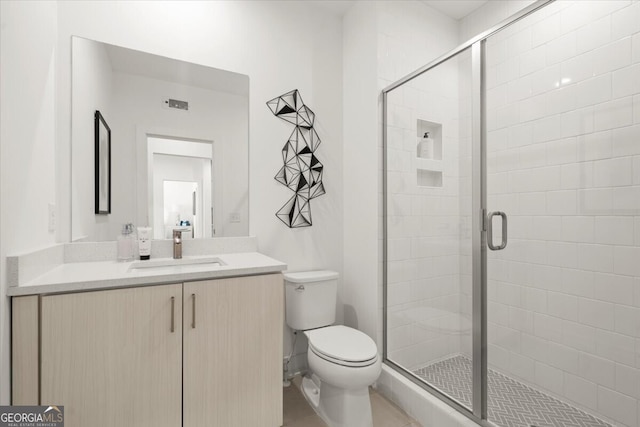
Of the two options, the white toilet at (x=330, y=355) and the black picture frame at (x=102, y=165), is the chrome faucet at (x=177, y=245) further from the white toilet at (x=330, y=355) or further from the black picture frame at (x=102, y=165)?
the white toilet at (x=330, y=355)

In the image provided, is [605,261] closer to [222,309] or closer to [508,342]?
[508,342]

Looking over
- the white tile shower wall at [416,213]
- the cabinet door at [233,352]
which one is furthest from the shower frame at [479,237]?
the cabinet door at [233,352]

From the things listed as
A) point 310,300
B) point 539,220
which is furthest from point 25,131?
point 539,220

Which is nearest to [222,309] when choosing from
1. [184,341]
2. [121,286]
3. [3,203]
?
[184,341]

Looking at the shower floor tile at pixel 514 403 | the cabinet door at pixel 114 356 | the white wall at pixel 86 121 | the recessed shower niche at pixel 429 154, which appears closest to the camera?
the cabinet door at pixel 114 356

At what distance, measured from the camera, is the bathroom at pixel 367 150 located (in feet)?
4.09

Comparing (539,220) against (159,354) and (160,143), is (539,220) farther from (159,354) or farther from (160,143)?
(160,143)

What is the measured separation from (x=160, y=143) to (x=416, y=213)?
156 cm

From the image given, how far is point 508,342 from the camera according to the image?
159 cm

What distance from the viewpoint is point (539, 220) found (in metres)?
1.53

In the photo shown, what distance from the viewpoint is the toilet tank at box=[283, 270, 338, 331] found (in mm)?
1912

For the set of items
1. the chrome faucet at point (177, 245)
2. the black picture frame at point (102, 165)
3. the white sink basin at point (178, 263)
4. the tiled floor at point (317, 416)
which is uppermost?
the black picture frame at point (102, 165)

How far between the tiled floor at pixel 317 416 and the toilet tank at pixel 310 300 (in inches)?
16.1

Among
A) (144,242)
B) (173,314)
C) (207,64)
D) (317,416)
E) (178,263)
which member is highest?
(207,64)
